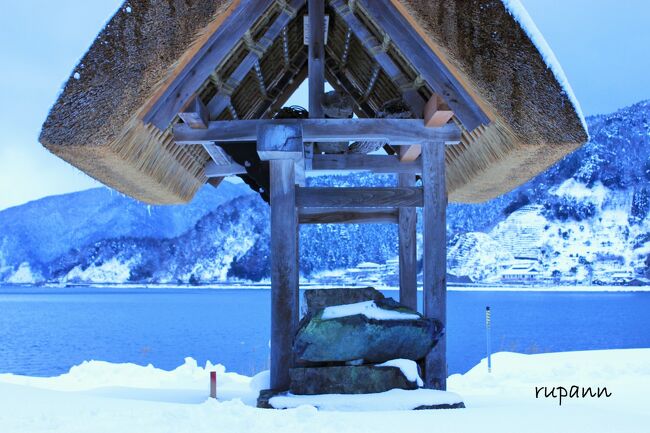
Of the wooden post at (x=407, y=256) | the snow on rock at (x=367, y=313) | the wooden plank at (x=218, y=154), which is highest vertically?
the wooden plank at (x=218, y=154)

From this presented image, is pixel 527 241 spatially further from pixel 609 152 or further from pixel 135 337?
pixel 135 337

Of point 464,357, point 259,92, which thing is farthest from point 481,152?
point 464,357

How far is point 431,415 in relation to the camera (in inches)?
144

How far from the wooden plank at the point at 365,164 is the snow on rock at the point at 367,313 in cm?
237

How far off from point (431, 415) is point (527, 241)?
3743 inches

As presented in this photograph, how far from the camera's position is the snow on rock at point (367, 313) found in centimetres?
467

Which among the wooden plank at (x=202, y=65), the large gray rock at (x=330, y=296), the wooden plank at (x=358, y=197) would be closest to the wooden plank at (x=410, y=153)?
the wooden plank at (x=358, y=197)

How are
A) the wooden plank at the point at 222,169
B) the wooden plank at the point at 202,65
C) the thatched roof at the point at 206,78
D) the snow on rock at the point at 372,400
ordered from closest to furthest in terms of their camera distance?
the snow on rock at the point at 372,400 → the thatched roof at the point at 206,78 → the wooden plank at the point at 202,65 → the wooden plank at the point at 222,169

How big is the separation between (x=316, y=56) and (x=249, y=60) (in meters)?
0.63

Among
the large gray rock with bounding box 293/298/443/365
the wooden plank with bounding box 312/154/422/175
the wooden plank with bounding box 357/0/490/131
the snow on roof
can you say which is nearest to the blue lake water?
the wooden plank with bounding box 312/154/422/175

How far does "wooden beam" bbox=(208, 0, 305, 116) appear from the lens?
5.45 m

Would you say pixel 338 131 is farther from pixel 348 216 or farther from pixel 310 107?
pixel 348 216

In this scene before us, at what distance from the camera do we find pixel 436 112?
5074mm

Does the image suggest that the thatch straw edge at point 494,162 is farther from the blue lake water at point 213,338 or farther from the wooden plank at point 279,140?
the blue lake water at point 213,338
